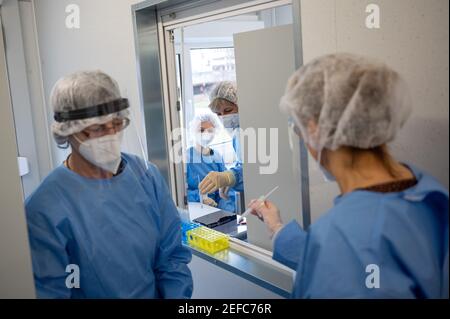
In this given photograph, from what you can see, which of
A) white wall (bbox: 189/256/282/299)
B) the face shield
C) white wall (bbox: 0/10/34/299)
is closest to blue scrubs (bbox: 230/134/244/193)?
white wall (bbox: 189/256/282/299)

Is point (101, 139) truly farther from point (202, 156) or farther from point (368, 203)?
point (202, 156)

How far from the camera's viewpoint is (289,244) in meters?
1.08

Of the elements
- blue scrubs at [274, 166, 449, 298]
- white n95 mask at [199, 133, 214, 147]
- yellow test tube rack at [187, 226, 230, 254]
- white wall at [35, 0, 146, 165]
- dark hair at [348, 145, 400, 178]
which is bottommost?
yellow test tube rack at [187, 226, 230, 254]

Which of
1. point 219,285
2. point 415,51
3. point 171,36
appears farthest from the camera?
point 171,36

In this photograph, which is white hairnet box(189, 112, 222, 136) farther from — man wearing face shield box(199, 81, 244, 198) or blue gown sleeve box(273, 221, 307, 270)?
blue gown sleeve box(273, 221, 307, 270)

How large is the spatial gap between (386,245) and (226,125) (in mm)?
1246

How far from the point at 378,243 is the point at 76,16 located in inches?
62.8

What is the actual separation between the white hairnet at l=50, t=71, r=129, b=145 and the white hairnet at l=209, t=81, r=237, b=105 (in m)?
0.93

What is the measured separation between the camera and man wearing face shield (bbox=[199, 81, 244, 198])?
1863mm

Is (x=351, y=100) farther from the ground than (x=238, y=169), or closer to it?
farther from the ground

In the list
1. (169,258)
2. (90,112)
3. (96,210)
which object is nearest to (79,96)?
(90,112)

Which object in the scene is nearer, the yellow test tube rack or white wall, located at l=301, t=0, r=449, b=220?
white wall, located at l=301, t=0, r=449, b=220

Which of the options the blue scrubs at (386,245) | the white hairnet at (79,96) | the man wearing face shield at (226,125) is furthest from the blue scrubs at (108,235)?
the man wearing face shield at (226,125)
